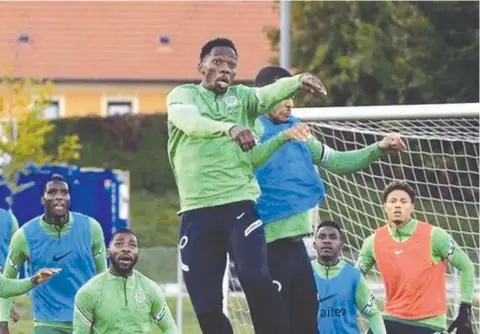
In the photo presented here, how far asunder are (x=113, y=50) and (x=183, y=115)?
137 ft

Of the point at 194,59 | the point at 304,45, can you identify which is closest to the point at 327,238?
the point at 304,45

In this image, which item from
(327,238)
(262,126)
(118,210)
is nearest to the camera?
(262,126)

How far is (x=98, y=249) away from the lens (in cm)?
1180

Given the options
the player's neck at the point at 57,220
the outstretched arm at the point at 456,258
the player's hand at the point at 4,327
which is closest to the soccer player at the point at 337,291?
the outstretched arm at the point at 456,258

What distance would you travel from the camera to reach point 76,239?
11.7 metres

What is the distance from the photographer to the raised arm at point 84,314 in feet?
34.5

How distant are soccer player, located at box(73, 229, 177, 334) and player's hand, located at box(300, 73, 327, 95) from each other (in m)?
2.42

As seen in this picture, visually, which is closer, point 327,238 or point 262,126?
point 262,126

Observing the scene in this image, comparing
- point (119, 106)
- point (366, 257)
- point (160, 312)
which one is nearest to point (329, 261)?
point (366, 257)

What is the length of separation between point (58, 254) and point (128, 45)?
127 feet

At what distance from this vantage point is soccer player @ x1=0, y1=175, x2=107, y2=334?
11.7 metres

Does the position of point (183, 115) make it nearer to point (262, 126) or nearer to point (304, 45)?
point (262, 126)

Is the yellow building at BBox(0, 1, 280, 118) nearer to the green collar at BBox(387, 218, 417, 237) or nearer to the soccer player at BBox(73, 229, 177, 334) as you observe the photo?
the green collar at BBox(387, 218, 417, 237)

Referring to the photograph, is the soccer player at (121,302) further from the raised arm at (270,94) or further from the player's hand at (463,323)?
the player's hand at (463,323)
